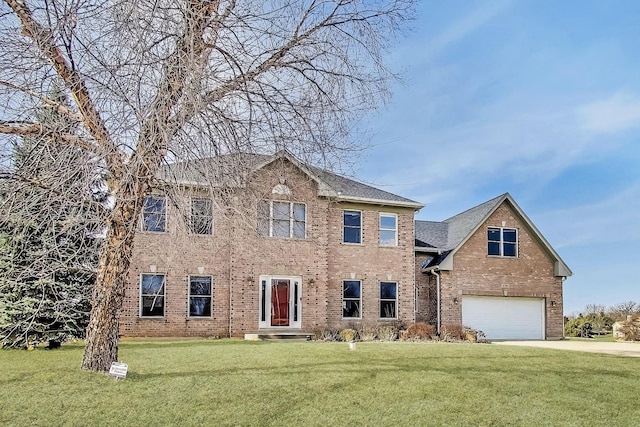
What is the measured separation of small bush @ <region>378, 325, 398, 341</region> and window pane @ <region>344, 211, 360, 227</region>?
4.23m

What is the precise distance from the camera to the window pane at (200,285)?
20719mm

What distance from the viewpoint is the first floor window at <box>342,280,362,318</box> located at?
2261cm

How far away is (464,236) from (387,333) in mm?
6030

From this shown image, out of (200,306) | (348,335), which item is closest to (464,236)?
(348,335)

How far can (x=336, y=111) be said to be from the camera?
9.55 m

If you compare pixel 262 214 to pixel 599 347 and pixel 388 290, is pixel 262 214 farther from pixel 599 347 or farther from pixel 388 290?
pixel 599 347

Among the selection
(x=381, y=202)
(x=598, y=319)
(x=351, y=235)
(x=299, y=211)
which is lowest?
(x=598, y=319)

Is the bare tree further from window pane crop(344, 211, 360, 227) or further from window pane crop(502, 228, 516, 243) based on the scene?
window pane crop(502, 228, 516, 243)

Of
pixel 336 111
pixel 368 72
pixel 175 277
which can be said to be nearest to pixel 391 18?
pixel 368 72

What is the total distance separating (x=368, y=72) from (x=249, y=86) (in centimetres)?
201

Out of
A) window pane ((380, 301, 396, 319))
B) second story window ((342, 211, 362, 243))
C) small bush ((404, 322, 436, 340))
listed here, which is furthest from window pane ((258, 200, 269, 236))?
window pane ((380, 301, 396, 319))

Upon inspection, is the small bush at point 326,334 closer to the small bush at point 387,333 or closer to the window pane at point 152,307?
the small bush at point 387,333

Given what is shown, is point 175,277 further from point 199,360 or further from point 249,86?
point 249,86

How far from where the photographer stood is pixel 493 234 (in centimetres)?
2502
